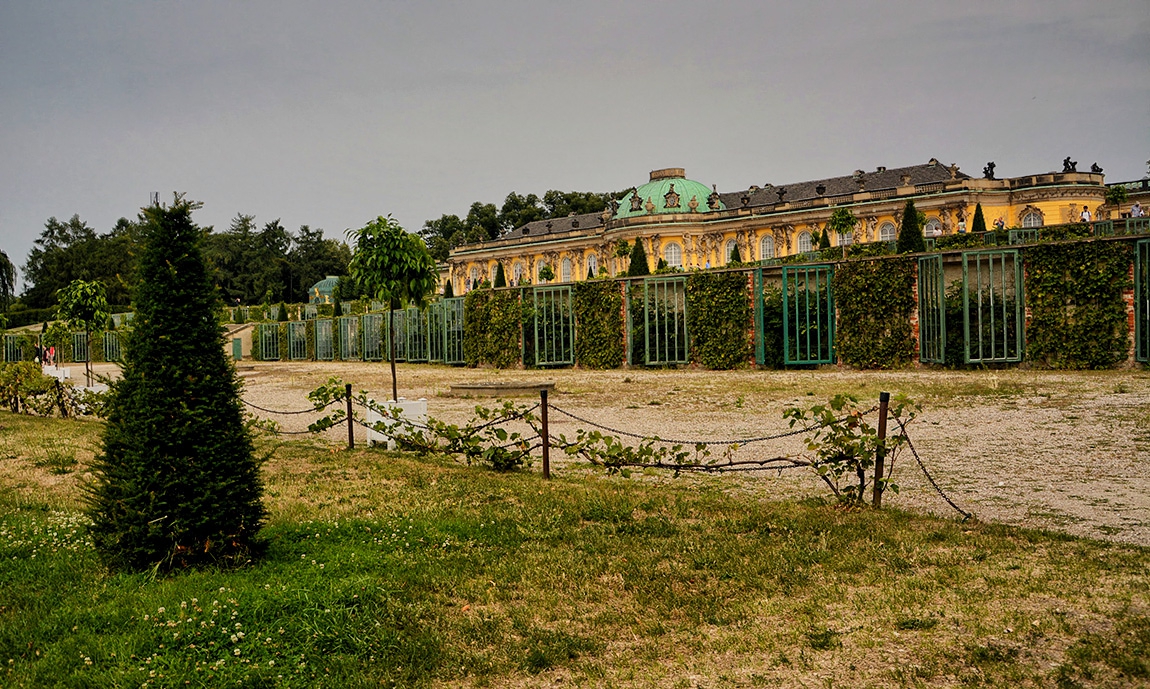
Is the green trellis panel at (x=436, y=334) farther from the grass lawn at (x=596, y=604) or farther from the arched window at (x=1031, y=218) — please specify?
the arched window at (x=1031, y=218)

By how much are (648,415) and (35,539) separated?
898cm

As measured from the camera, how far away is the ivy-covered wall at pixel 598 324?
25.3m

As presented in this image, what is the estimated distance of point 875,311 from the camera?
21047 mm

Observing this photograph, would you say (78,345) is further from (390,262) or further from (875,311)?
(875,311)

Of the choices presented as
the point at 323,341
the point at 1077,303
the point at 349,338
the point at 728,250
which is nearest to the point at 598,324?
the point at 1077,303

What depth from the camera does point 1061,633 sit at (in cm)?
424

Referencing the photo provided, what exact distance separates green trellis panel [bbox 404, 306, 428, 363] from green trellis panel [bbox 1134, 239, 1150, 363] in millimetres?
22836

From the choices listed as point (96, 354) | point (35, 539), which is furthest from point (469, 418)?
point (96, 354)

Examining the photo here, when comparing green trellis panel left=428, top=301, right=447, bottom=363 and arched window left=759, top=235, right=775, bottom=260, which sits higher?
arched window left=759, top=235, right=775, bottom=260

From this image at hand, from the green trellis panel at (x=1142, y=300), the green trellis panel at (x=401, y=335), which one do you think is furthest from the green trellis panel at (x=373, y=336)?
the green trellis panel at (x=1142, y=300)

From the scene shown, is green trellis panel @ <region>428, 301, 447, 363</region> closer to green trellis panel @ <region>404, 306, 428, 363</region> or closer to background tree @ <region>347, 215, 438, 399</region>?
green trellis panel @ <region>404, 306, 428, 363</region>

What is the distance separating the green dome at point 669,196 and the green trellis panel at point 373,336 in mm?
36722

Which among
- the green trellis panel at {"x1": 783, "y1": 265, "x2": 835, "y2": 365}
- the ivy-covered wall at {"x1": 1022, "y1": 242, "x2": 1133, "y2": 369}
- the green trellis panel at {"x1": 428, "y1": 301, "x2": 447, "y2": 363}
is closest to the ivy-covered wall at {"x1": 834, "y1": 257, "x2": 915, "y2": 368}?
the green trellis panel at {"x1": 783, "y1": 265, "x2": 835, "y2": 365}

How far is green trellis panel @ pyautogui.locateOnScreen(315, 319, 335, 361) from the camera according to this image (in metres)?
43.8
